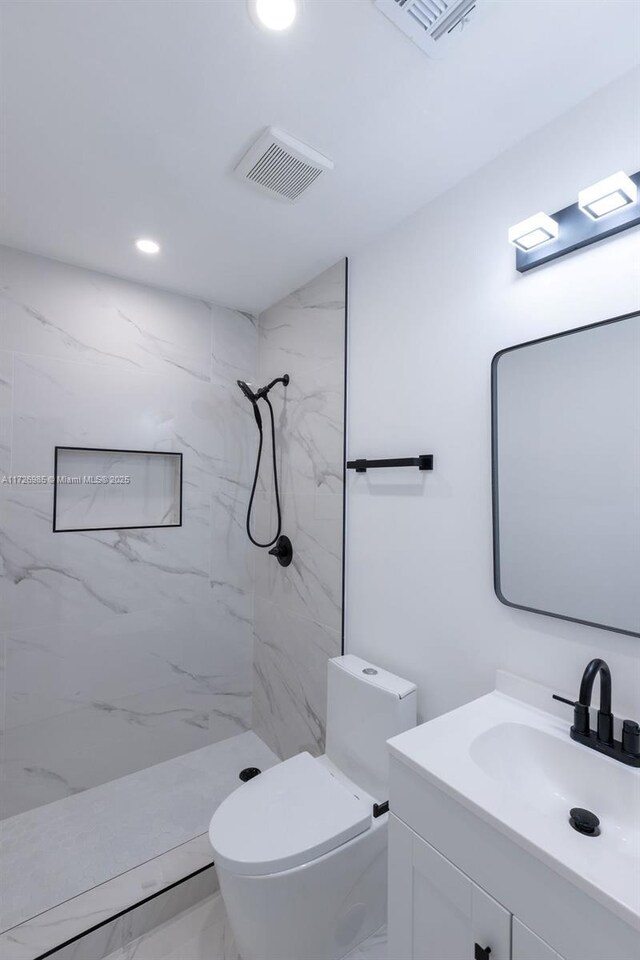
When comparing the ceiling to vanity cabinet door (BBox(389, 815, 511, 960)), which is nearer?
vanity cabinet door (BBox(389, 815, 511, 960))

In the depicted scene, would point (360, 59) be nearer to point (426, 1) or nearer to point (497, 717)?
point (426, 1)

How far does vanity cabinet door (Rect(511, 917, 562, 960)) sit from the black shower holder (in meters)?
1.13

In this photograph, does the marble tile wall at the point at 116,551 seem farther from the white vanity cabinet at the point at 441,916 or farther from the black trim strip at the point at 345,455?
the white vanity cabinet at the point at 441,916

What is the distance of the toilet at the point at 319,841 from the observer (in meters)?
1.23

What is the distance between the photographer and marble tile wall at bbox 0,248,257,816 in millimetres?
1947

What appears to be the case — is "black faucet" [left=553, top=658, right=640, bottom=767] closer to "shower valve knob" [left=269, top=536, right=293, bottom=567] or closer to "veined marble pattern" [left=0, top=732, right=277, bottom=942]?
"shower valve knob" [left=269, top=536, right=293, bottom=567]

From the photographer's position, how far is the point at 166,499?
2387mm

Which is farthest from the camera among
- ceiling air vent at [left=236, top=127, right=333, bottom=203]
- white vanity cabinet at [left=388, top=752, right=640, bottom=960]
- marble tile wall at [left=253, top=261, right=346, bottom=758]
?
marble tile wall at [left=253, top=261, right=346, bottom=758]

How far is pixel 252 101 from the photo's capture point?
1211 millimetres

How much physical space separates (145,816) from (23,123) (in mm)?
2609

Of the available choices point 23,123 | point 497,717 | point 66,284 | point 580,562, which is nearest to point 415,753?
point 497,717

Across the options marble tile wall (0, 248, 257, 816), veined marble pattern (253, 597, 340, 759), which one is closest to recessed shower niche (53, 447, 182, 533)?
marble tile wall (0, 248, 257, 816)

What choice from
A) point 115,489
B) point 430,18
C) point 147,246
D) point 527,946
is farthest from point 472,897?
point 147,246

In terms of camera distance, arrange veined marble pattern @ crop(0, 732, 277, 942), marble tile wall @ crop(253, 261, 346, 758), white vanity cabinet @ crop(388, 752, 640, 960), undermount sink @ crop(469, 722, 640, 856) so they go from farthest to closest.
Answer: marble tile wall @ crop(253, 261, 346, 758), veined marble pattern @ crop(0, 732, 277, 942), undermount sink @ crop(469, 722, 640, 856), white vanity cabinet @ crop(388, 752, 640, 960)
